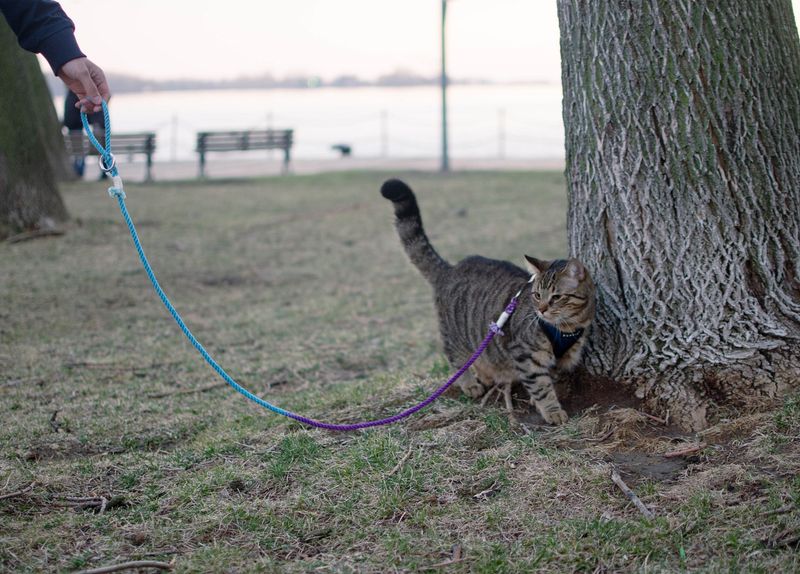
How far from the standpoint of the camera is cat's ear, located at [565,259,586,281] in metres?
3.97

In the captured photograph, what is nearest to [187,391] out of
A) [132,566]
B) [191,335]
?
[191,335]

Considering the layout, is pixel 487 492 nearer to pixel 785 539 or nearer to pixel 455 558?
pixel 455 558

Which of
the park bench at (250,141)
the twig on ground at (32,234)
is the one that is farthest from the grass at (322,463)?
the park bench at (250,141)

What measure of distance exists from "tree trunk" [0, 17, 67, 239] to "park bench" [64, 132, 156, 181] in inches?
304

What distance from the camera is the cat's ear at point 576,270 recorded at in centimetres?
397

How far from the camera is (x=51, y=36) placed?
3504 mm

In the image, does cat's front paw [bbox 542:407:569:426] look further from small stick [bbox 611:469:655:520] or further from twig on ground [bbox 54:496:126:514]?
twig on ground [bbox 54:496:126:514]

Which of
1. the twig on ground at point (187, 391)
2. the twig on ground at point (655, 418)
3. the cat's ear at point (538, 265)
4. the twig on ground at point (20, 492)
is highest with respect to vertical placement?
the cat's ear at point (538, 265)

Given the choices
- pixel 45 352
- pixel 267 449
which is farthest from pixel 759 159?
pixel 45 352

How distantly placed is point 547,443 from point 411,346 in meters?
2.83

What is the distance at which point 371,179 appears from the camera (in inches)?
683

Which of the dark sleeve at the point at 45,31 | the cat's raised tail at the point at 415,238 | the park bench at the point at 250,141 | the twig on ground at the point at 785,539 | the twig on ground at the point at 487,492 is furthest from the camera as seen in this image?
the park bench at the point at 250,141

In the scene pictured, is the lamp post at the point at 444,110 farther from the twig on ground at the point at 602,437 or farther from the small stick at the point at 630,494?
the small stick at the point at 630,494

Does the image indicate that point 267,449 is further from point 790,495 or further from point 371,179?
point 371,179
